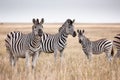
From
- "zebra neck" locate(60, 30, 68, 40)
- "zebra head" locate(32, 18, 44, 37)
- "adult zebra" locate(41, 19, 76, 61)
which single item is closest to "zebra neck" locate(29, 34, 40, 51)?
"zebra head" locate(32, 18, 44, 37)

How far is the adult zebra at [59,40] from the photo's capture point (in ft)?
44.2

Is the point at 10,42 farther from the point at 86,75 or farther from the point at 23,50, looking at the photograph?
the point at 86,75

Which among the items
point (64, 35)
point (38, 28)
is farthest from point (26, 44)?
point (64, 35)

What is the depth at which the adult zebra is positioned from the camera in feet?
44.2

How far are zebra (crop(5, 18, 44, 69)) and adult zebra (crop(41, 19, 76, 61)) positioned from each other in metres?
2.98

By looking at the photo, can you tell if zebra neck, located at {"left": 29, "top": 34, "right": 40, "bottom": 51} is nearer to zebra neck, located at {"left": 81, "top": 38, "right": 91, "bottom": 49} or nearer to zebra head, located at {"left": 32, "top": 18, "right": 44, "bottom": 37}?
zebra head, located at {"left": 32, "top": 18, "right": 44, "bottom": 37}

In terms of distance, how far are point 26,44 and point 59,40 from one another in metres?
4.09

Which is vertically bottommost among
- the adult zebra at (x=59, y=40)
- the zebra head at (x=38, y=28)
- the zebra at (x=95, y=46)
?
the zebra at (x=95, y=46)

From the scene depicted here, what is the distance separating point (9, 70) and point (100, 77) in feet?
7.76

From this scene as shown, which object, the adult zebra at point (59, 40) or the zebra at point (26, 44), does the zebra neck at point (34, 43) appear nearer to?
the zebra at point (26, 44)

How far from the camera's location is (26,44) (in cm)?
969

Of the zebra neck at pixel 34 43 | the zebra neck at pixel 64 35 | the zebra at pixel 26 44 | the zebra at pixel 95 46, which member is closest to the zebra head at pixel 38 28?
the zebra at pixel 26 44

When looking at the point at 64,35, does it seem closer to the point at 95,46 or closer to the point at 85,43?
the point at 85,43

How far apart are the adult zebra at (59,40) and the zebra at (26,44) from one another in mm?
2984
